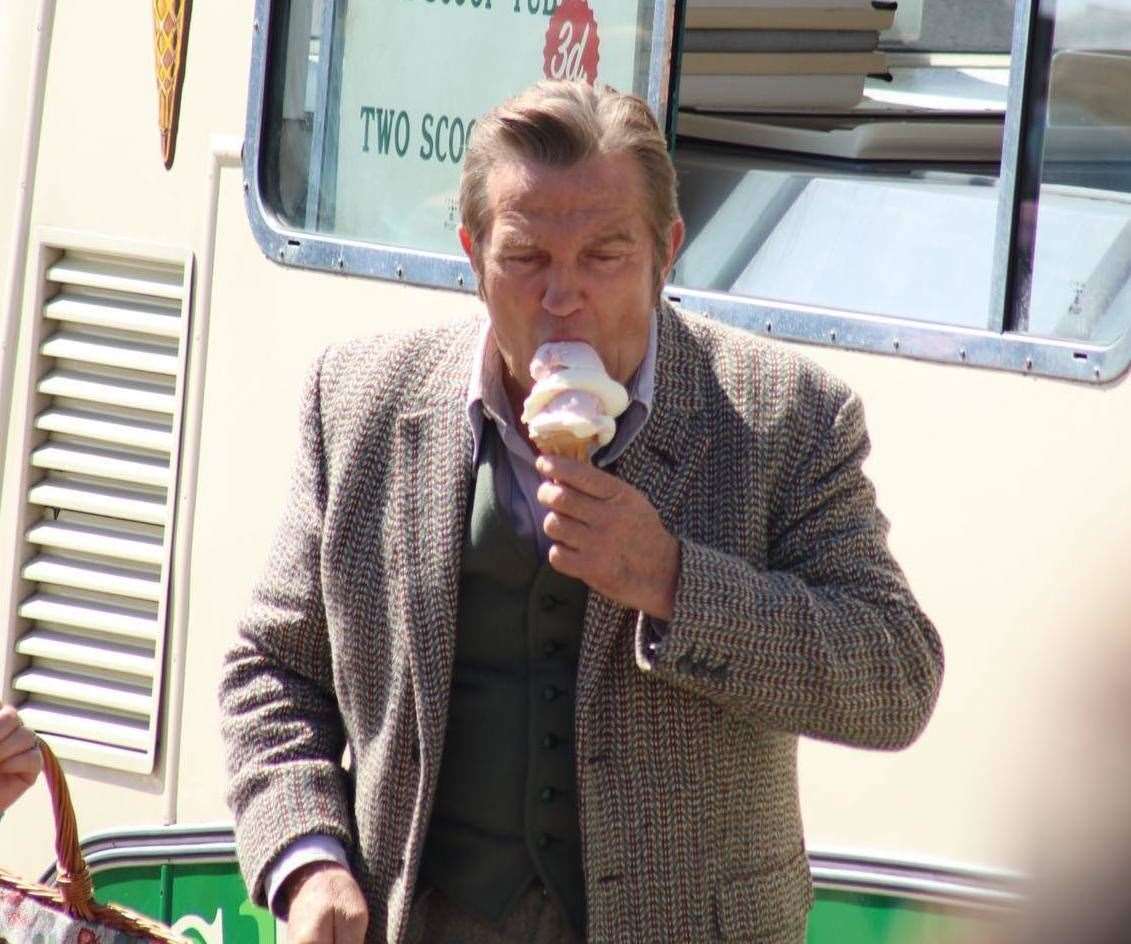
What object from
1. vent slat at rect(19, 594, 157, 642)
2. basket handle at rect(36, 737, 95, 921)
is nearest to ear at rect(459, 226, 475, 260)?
basket handle at rect(36, 737, 95, 921)

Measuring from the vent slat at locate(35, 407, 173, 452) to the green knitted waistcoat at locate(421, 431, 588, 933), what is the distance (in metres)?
1.65

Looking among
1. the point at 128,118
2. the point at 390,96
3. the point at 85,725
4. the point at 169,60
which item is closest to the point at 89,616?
the point at 85,725

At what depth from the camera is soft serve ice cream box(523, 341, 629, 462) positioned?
1.88 m

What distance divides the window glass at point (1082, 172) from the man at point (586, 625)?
2.26ft

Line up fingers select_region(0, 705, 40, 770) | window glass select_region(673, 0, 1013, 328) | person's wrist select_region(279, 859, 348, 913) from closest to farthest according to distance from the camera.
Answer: person's wrist select_region(279, 859, 348, 913) < fingers select_region(0, 705, 40, 770) < window glass select_region(673, 0, 1013, 328)

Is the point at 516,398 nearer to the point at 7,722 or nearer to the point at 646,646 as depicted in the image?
the point at 646,646

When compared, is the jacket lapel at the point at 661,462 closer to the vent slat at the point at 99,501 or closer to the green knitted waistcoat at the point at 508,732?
the green knitted waistcoat at the point at 508,732

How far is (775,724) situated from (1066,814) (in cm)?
129

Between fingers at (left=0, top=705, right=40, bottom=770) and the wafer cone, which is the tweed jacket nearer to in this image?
the wafer cone

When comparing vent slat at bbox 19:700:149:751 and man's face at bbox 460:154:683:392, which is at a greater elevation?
man's face at bbox 460:154:683:392

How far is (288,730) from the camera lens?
2.18 m

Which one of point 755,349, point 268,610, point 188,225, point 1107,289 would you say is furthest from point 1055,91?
point 188,225

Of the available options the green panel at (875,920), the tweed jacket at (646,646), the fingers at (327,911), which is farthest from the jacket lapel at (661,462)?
the green panel at (875,920)

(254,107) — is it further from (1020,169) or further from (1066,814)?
(1066,814)
